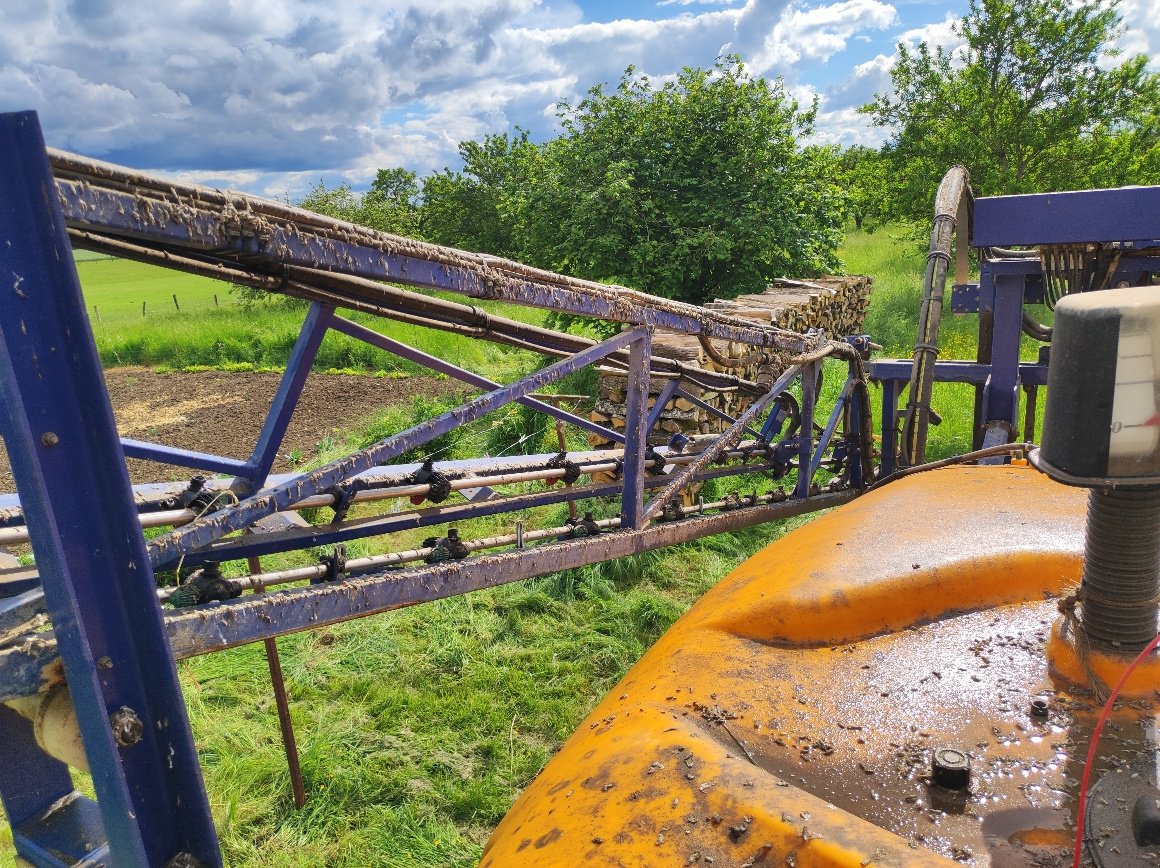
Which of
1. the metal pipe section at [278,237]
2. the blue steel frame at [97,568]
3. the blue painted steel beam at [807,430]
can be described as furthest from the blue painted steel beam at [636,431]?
the blue painted steel beam at [807,430]

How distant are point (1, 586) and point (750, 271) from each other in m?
9.18

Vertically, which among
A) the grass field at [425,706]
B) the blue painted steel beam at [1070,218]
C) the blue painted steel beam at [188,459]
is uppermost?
the blue painted steel beam at [1070,218]

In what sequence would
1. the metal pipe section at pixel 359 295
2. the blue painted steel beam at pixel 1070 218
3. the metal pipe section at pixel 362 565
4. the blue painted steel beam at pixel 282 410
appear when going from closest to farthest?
the metal pipe section at pixel 359 295, the metal pipe section at pixel 362 565, the blue painted steel beam at pixel 282 410, the blue painted steel beam at pixel 1070 218

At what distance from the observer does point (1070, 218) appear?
2826 mm

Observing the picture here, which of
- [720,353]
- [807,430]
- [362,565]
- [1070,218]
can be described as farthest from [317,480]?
[720,353]

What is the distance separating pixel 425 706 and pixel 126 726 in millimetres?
2943

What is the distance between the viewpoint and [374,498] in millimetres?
2557

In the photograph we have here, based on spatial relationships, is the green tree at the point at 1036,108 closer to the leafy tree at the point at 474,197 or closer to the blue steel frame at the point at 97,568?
the leafy tree at the point at 474,197

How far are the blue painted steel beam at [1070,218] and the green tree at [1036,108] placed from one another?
1237 centimetres

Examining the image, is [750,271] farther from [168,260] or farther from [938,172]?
[168,260]

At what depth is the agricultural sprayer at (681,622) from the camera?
1.06 metres

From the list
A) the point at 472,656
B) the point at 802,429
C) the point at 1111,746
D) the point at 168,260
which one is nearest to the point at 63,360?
the point at 168,260

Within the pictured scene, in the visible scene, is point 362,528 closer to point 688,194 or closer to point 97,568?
point 97,568

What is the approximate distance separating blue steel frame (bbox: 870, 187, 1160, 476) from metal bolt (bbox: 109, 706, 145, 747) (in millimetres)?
3083
